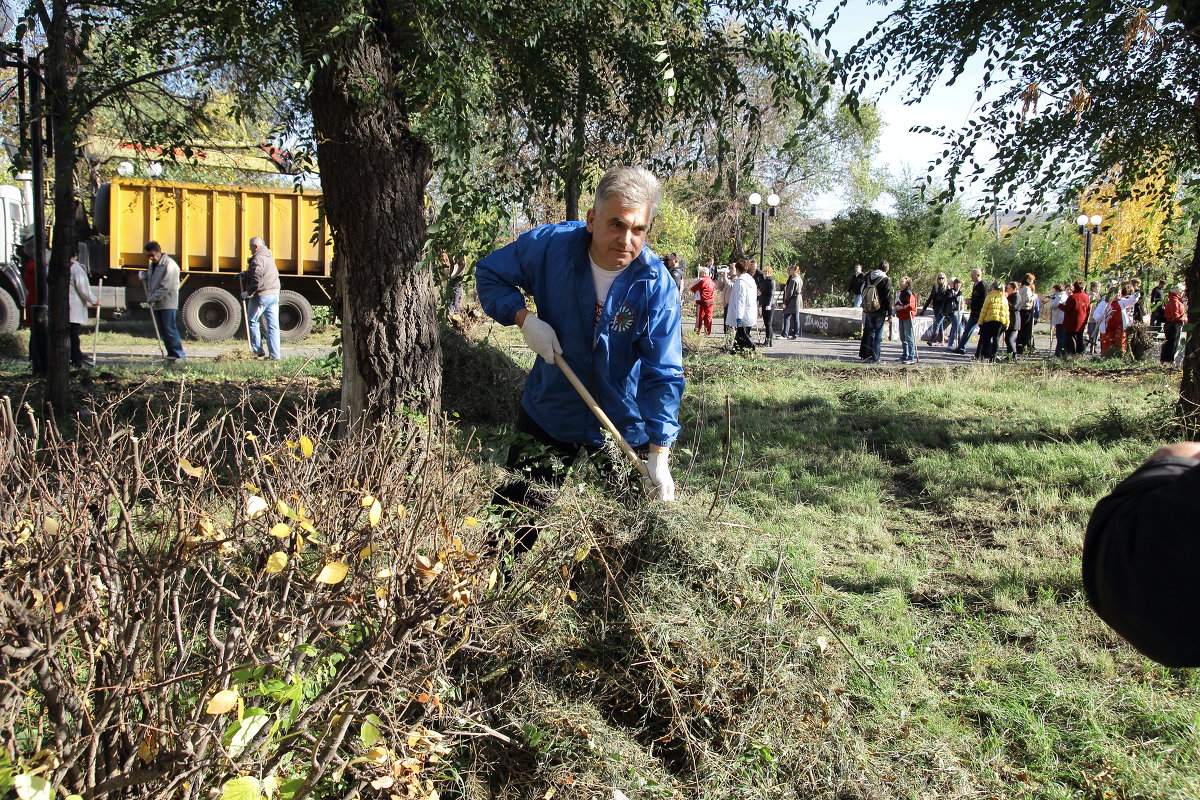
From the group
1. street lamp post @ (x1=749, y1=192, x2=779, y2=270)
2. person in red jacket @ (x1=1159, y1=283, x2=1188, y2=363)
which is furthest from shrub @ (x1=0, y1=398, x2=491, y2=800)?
street lamp post @ (x1=749, y1=192, x2=779, y2=270)

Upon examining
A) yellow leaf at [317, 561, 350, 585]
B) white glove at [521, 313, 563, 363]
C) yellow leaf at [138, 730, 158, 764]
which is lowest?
yellow leaf at [138, 730, 158, 764]

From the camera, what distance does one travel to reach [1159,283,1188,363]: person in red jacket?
12873 mm

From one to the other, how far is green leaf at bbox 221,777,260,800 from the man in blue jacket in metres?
1.43

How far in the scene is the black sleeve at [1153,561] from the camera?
115 centimetres

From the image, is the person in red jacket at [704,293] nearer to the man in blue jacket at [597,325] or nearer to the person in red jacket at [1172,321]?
the person in red jacket at [1172,321]

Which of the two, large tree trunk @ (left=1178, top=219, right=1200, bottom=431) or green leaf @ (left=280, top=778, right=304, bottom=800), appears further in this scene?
large tree trunk @ (left=1178, top=219, right=1200, bottom=431)

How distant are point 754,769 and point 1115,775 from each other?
4.11 ft

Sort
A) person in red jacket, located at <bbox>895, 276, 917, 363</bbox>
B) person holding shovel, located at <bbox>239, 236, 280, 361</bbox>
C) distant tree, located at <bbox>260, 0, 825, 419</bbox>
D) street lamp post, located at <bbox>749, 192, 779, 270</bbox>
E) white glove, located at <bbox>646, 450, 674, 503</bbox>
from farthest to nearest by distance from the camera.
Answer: street lamp post, located at <bbox>749, 192, 779, 270</bbox> < person in red jacket, located at <bbox>895, 276, 917, 363</bbox> < person holding shovel, located at <bbox>239, 236, 280, 361</bbox> < distant tree, located at <bbox>260, 0, 825, 419</bbox> < white glove, located at <bbox>646, 450, 674, 503</bbox>

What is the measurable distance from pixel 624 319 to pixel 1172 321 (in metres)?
13.3

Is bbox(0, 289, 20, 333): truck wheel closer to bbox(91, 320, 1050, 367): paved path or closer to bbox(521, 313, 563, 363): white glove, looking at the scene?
bbox(91, 320, 1050, 367): paved path

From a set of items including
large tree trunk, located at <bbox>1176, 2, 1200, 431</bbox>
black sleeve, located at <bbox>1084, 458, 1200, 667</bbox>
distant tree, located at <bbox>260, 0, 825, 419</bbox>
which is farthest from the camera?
large tree trunk, located at <bbox>1176, 2, 1200, 431</bbox>

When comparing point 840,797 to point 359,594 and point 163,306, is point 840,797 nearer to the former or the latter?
point 359,594

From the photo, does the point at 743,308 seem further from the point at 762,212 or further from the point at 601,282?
the point at 762,212

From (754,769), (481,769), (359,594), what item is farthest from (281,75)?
(754,769)
